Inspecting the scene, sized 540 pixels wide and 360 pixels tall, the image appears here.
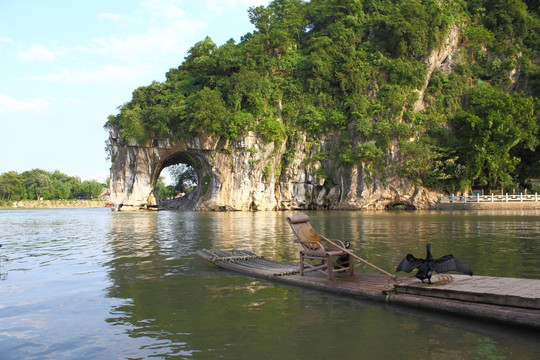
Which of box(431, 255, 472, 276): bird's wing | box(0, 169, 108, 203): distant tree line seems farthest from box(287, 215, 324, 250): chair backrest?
box(0, 169, 108, 203): distant tree line

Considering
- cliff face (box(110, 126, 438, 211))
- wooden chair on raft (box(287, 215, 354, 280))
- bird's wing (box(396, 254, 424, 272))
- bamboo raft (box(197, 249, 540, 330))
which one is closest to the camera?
bamboo raft (box(197, 249, 540, 330))

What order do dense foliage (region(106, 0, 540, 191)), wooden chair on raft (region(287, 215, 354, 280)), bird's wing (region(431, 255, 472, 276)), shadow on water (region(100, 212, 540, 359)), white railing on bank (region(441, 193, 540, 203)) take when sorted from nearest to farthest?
shadow on water (region(100, 212, 540, 359)), bird's wing (region(431, 255, 472, 276)), wooden chair on raft (region(287, 215, 354, 280)), white railing on bank (region(441, 193, 540, 203)), dense foliage (region(106, 0, 540, 191))

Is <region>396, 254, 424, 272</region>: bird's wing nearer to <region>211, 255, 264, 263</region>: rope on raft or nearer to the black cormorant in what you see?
the black cormorant

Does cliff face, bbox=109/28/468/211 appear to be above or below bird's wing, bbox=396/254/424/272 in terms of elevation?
above

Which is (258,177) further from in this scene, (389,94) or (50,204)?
(50,204)

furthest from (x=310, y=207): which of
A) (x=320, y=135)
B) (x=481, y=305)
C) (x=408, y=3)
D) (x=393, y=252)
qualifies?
(x=481, y=305)

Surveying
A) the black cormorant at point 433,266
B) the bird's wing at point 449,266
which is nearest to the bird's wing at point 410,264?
the black cormorant at point 433,266

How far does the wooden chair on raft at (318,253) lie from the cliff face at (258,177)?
102 feet

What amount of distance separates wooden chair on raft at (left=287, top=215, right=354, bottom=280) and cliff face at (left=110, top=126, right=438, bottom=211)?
31.2 metres

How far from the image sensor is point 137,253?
11578 mm

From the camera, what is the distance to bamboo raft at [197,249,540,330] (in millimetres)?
4652

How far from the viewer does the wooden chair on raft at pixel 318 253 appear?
7.10m

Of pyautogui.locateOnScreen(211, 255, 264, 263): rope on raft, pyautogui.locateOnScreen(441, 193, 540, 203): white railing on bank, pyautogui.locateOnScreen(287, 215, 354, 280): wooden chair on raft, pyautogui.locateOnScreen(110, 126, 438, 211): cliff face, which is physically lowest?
pyautogui.locateOnScreen(211, 255, 264, 263): rope on raft

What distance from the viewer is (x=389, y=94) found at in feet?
127
